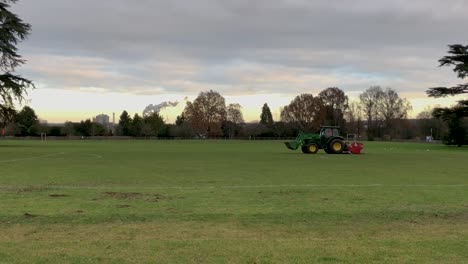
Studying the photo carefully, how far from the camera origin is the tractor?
39.4 meters

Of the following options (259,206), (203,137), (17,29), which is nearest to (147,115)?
(203,137)

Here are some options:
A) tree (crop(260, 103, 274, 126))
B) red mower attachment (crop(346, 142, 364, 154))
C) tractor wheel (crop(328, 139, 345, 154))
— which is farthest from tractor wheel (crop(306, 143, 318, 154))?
tree (crop(260, 103, 274, 126))

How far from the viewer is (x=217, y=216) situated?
361 inches

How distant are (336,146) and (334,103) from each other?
9498 cm

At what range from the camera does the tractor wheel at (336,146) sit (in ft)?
129

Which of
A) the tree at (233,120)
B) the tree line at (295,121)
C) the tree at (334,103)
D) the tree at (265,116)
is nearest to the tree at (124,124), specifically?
the tree line at (295,121)

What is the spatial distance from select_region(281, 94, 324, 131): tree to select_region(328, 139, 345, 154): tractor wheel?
90.0 m

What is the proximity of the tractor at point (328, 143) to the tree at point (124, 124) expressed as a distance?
104 m

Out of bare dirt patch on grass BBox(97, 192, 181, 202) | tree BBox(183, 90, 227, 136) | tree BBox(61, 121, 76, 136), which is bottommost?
bare dirt patch on grass BBox(97, 192, 181, 202)

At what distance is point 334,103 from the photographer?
132 m

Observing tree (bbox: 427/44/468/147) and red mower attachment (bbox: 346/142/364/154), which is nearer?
red mower attachment (bbox: 346/142/364/154)

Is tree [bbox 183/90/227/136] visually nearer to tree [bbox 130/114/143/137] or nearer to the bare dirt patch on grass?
tree [bbox 130/114/143/137]

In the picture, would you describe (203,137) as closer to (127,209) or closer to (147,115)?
(147,115)

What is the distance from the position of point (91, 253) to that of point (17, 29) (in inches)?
1643
